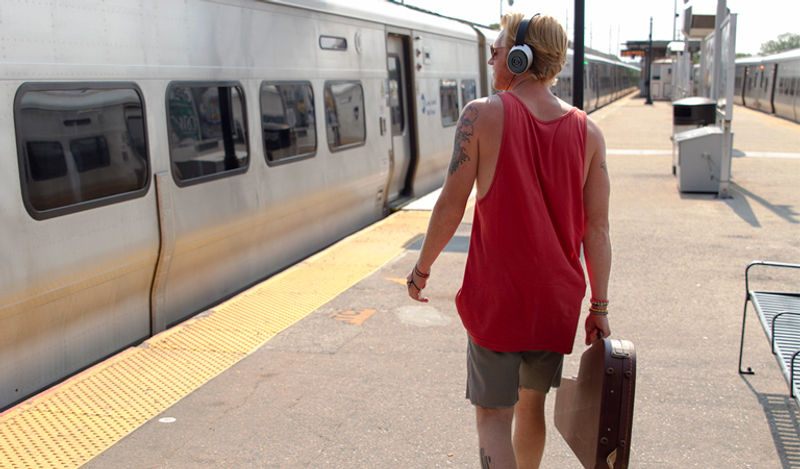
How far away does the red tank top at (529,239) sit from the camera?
2.38m

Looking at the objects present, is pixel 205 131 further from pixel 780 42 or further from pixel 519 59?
pixel 780 42

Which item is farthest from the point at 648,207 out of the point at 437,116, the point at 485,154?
the point at 485,154

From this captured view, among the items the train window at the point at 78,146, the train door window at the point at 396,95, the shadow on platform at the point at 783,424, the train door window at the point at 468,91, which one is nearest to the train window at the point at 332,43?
the train door window at the point at 396,95

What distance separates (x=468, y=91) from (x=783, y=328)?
10.3 metres

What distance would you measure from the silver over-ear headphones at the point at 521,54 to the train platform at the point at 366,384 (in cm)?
180

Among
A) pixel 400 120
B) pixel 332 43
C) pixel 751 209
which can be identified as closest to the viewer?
Result: pixel 332 43

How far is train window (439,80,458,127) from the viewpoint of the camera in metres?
12.2

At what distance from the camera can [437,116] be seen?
11922 millimetres

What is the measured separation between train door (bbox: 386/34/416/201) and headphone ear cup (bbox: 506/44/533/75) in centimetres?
765

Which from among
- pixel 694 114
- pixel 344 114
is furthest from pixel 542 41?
pixel 694 114

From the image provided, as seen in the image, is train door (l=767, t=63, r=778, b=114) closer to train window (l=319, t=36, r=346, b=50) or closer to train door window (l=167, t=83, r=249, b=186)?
train window (l=319, t=36, r=346, b=50)

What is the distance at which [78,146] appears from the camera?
439 centimetres

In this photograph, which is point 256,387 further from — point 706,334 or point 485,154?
point 706,334

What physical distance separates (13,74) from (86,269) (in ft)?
3.77
